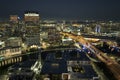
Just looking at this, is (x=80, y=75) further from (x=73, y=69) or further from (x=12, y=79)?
(x=12, y=79)

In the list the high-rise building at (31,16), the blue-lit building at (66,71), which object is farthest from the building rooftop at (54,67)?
the high-rise building at (31,16)

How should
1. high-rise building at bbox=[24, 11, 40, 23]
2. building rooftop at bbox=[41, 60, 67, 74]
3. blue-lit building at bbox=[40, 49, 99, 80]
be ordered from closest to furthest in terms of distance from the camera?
blue-lit building at bbox=[40, 49, 99, 80]
building rooftop at bbox=[41, 60, 67, 74]
high-rise building at bbox=[24, 11, 40, 23]

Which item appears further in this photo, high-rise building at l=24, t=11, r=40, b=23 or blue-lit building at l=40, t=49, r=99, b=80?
high-rise building at l=24, t=11, r=40, b=23

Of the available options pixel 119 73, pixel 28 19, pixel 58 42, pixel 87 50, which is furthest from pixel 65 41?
pixel 119 73

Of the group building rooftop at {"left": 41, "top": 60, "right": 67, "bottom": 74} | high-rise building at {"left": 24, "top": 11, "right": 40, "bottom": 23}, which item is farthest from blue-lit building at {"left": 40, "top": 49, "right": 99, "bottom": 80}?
high-rise building at {"left": 24, "top": 11, "right": 40, "bottom": 23}

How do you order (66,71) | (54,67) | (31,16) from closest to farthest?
(66,71), (54,67), (31,16)

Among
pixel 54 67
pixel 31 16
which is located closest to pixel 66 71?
pixel 54 67

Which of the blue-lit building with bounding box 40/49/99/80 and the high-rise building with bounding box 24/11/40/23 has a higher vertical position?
the high-rise building with bounding box 24/11/40/23

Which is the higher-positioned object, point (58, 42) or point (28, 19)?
point (28, 19)

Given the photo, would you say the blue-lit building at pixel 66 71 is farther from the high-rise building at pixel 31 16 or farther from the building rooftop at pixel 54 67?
the high-rise building at pixel 31 16

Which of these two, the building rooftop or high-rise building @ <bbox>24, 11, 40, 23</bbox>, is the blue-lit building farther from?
high-rise building @ <bbox>24, 11, 40, 23</bbox>

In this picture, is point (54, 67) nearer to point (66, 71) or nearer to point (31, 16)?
point (66, 71)
